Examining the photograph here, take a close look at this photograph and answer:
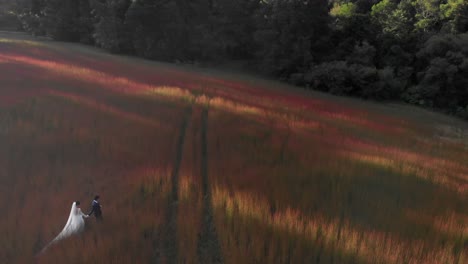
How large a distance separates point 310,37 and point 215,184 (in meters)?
29.3

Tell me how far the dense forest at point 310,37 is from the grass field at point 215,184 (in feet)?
49.5

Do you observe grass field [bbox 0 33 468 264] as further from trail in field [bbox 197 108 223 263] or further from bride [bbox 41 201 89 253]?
bride [bbox 41 201 89 253]

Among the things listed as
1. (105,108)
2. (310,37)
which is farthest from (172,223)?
(310,37)

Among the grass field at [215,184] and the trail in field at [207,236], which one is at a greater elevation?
the grass field at [215,184]

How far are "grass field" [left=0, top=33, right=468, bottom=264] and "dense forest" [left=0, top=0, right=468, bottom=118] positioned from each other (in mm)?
15074

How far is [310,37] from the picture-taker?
33.1 metres

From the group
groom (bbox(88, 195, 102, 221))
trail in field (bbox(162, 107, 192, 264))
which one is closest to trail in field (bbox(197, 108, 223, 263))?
trail in field (bbox(162, 107, 192, 264))

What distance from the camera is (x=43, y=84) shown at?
14875 millimetres

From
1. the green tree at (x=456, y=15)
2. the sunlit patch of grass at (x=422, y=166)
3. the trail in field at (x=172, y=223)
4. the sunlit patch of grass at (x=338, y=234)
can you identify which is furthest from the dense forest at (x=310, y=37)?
the sunlit patch of grass at (x=338, y=234)

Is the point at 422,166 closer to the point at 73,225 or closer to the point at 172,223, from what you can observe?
the point at 172,223

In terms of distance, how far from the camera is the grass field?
5.15 m

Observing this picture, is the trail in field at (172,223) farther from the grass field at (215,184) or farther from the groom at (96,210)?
the groom at (96,210)

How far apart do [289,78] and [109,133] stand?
83.0 ft

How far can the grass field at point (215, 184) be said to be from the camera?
515 centimetres
